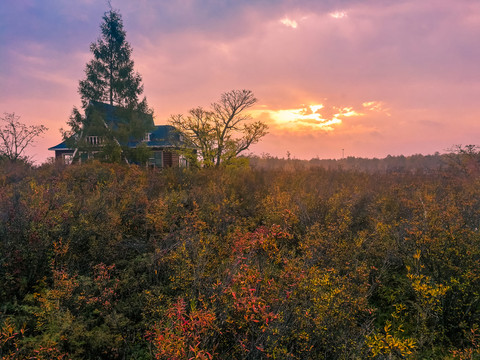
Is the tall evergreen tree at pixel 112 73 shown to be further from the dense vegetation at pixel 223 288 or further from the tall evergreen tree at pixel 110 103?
the dense vegetation at pixel 223 288

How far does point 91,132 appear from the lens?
2164 cm

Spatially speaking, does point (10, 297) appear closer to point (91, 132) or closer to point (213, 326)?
point (213, 326)

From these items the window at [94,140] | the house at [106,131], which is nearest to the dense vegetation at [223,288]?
the house at [106,131]

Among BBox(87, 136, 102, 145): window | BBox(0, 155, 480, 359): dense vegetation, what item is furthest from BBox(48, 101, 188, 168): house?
BBox(0, 155, 480, 359): dense vegetation

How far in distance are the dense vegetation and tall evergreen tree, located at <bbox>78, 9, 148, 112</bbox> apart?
702 inches

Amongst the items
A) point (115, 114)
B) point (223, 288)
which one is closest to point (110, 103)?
point (115, 114)

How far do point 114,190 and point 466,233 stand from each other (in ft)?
29.8

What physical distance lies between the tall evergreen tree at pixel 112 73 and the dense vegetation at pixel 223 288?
58.5 ft

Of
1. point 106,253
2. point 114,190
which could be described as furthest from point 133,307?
point 114,190

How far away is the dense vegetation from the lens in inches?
148

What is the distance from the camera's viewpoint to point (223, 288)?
13.4ft

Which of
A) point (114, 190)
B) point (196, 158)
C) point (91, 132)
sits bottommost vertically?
point (114, 190)

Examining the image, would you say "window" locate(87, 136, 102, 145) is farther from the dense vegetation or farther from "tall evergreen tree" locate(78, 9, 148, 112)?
the dense vegetation

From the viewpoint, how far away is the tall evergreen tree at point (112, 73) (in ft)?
75.3
